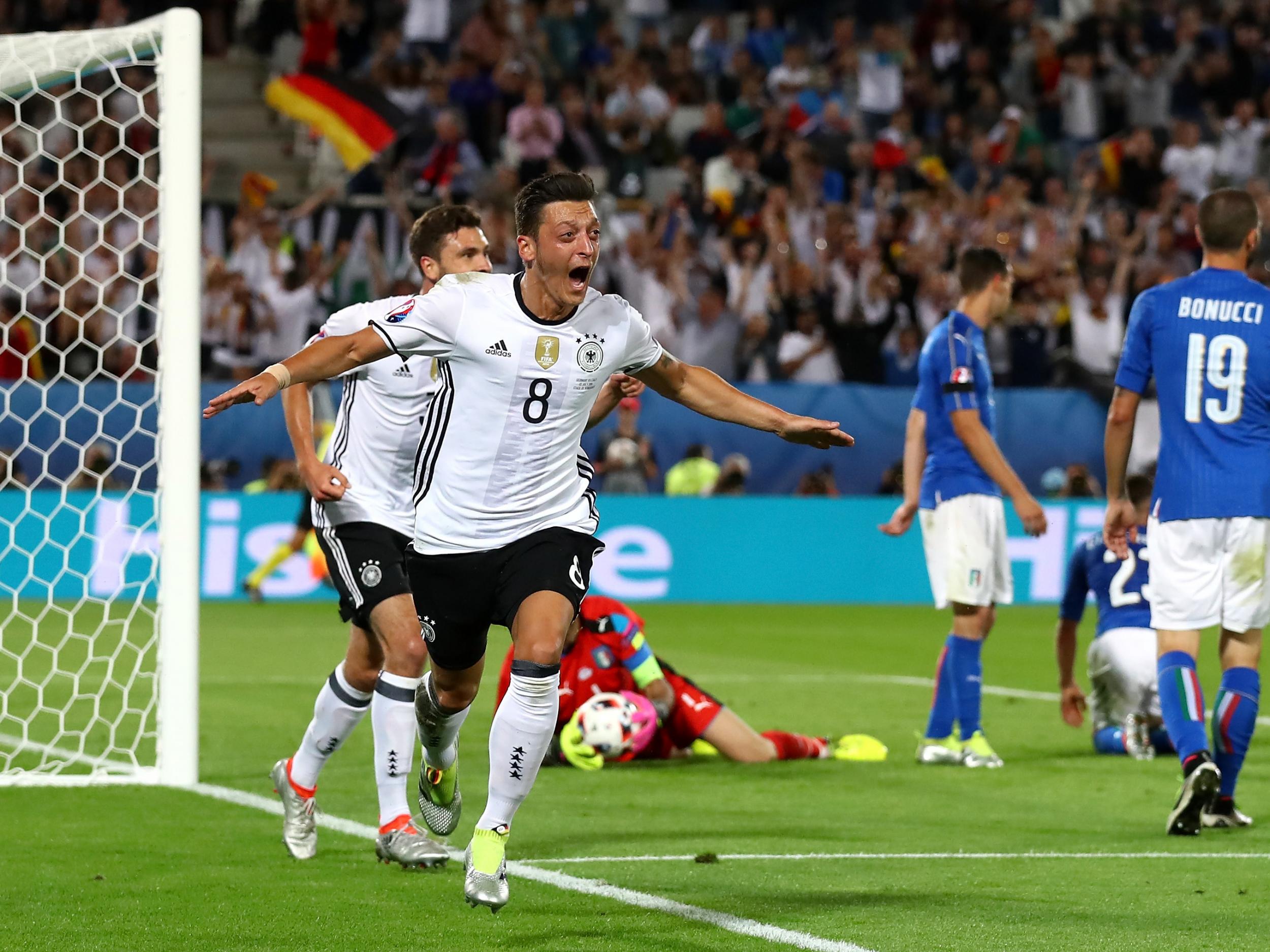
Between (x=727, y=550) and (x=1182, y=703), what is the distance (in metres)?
11.7

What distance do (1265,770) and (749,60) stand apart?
1702cm

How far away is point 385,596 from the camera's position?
6.28 meters

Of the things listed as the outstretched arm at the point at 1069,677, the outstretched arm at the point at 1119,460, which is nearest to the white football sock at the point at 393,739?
the outstretched arm at the point at 1119,460

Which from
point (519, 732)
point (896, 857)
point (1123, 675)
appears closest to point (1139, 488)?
point (1123, 675)

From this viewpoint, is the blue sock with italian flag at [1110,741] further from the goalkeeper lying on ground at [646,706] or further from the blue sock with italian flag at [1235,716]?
the blue sock with italian flag at [1235,716]

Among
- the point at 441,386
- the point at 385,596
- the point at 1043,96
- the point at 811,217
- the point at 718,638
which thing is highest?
the point at 1043,96

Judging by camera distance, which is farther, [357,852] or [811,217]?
[811,217]

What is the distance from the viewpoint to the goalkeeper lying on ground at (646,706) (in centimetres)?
854


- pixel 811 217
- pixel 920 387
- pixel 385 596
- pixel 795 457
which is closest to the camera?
pixel 385 596

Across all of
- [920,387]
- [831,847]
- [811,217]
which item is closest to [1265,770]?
[920,387]

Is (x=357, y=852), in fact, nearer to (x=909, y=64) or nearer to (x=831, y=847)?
(x=831, y=847)

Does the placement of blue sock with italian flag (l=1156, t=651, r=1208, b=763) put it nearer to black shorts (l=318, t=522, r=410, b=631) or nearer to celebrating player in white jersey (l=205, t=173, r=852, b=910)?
celebrating player in white jersey (l=205, t=173, r=852, b=910)

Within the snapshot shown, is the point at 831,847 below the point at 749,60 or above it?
below

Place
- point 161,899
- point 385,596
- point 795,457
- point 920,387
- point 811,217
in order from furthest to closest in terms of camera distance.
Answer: point 811,217, point 795,457, point 920,387, point 385,596, point 161,899
